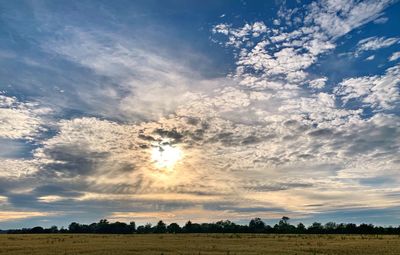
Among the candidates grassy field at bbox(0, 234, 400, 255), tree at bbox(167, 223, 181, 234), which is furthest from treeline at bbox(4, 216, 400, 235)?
grassy field at bbox(0, 234, 400, 255)

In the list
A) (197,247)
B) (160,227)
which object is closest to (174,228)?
(160,227)

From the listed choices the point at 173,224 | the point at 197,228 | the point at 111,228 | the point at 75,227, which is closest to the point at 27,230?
Answer: the point at 75,227

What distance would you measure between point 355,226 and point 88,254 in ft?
450

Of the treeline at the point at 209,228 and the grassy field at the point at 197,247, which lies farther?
the treeline at the point at 209,228

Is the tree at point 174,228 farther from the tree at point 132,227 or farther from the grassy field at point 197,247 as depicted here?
the grassy field at point 197,247

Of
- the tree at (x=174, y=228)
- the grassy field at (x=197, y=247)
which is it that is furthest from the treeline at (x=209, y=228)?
the grassy field at (x=197, y=247)

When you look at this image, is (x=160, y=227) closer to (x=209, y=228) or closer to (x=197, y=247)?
(x=209, y=228)

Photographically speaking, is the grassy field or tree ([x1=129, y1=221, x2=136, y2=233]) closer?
the grassy field

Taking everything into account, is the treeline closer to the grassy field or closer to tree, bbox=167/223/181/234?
tree, bbox=167/223/181/234

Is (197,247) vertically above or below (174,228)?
below

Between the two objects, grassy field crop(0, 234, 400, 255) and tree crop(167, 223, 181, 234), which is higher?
tree crop(167, 223, 181, 234)

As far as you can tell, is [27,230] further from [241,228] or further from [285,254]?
[285,254]

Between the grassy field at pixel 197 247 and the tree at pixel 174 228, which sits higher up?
the tree at pixel 174 228

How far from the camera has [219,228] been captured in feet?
557
